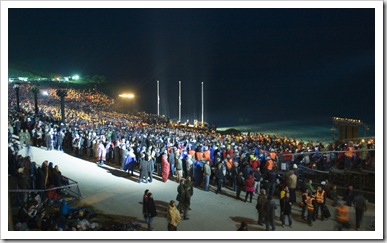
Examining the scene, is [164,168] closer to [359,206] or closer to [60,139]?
[60,139]

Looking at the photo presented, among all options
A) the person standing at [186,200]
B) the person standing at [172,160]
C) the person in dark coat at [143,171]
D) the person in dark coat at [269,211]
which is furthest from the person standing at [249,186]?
the person in dark coat at [143,171]

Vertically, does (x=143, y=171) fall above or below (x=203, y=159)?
below

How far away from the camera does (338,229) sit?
7.23 metres

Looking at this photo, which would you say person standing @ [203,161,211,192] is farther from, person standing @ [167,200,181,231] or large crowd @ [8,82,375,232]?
person standing @ [167,200,181,231]

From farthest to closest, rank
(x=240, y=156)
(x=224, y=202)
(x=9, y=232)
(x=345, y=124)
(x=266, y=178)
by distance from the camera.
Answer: (x=345, y=124)
(x=240, y=156)
(x=266, y=178)
(x=224, y=202)
(x=9, y=232)

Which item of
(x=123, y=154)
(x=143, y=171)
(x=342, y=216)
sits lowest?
(x=342, y=216)

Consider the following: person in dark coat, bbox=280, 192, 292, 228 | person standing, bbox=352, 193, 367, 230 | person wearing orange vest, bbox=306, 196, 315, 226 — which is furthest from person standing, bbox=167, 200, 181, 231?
person standing, bbox=352, 193, 367, 230

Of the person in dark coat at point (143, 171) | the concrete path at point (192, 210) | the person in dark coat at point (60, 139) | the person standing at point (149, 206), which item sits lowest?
the concrete path at point (192, 210)

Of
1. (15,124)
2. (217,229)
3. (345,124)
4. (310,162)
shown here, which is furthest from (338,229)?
(15,124)

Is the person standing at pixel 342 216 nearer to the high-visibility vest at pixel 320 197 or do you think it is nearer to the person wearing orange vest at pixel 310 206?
the high-visibility vest at pixel 320 197

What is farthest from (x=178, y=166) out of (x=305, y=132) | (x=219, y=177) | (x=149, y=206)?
(x=305, y=132)
